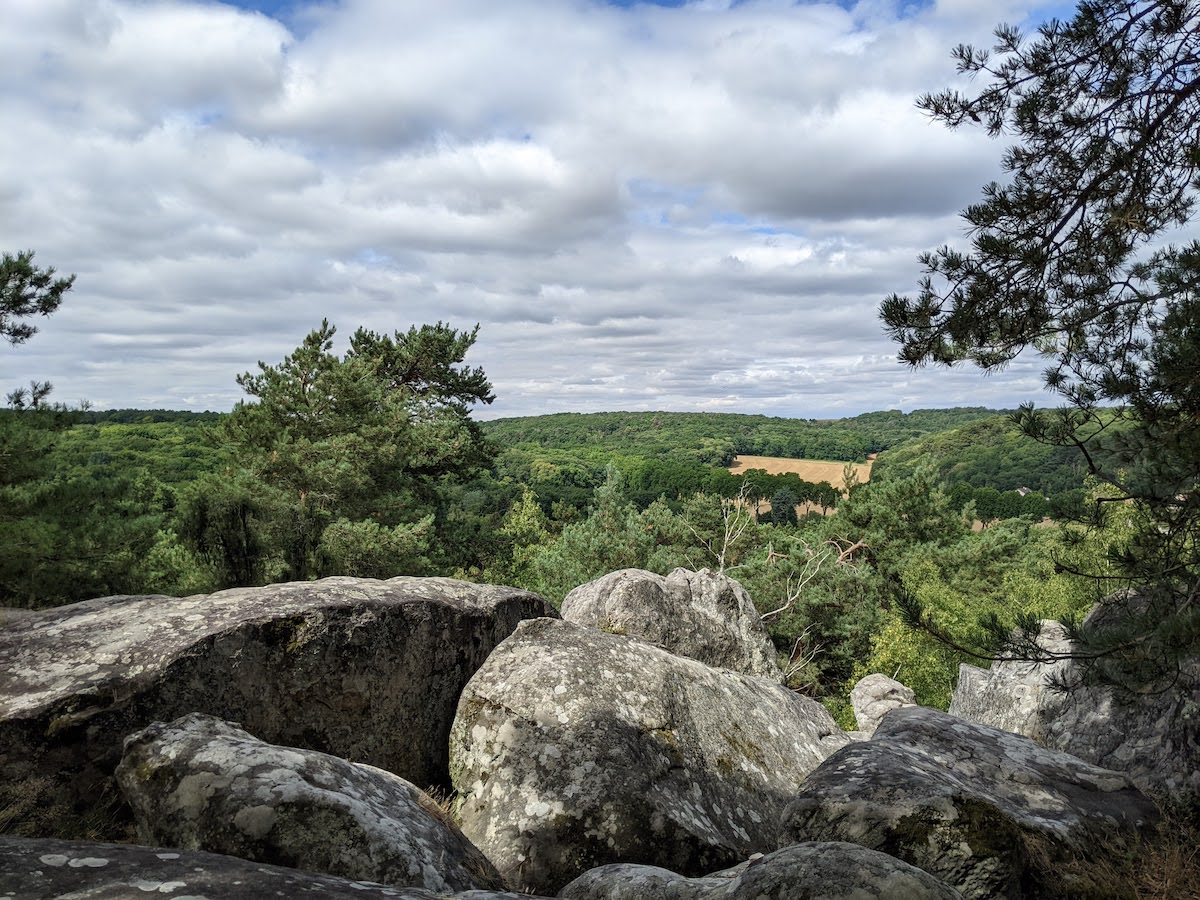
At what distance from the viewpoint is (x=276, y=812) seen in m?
4.43

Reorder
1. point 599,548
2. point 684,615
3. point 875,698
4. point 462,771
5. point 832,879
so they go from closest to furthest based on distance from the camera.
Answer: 1. point 832,879
2. point 462,771
3. point 684,615
4. point 875,698
5. point 599,548

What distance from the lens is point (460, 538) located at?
30672 millimetres

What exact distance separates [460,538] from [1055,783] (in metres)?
26.3

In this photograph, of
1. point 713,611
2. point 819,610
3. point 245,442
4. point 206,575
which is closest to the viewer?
point 713,611

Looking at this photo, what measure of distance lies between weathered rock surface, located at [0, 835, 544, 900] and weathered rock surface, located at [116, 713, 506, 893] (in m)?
1.03

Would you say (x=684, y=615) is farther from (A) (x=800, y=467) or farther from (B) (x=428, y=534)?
(A) (x=800, y=467)

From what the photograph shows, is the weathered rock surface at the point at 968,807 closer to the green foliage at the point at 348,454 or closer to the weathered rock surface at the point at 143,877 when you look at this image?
the weathered rock surface at the point at 143,877

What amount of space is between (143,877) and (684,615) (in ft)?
41.9

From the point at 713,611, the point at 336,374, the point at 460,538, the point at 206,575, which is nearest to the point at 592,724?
the point at 713,611

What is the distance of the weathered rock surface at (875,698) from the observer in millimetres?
19297

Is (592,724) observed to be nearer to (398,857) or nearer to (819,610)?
(398,857)

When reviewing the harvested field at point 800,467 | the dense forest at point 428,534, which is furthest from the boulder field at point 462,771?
the harvested field at point 800,467

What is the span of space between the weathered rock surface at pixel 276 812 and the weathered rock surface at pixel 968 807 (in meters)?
2.67

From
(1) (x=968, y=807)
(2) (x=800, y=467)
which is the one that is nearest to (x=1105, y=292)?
(1) (x=968, y=807)
